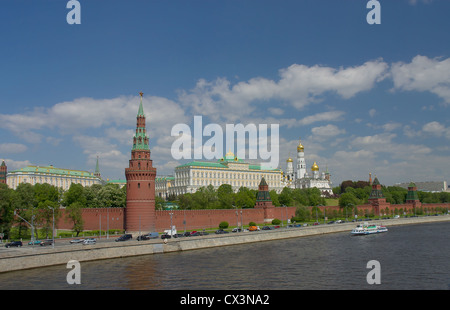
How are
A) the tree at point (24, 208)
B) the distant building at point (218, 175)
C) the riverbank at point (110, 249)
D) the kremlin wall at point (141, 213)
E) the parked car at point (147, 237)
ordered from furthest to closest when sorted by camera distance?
Answer: 1. the distant building at point (218, 175)
2. the kremlin wall at point (141, 213)
3. the tree at point (24, 208)
4. the parked car at point (147, 237)
5. the riverbank at point (110, 249)

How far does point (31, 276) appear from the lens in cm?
3391

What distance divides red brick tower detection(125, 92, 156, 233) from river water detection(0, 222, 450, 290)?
15734mm

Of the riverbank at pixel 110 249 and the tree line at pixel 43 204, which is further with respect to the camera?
the tree line at pixel 43 204

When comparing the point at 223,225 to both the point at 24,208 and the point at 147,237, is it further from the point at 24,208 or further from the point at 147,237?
the point at 24,208

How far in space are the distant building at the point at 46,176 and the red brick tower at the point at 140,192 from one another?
2740 inches

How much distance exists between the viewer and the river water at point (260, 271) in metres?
30.0

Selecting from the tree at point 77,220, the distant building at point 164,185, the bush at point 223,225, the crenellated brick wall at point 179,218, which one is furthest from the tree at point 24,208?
the distant building at point 164,185

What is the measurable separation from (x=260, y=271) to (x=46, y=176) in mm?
118054

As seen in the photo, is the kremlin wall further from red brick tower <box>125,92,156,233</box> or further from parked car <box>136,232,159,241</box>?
parked car <box>136,232,159,241</box>

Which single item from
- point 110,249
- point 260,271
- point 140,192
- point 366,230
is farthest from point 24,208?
point 366,230

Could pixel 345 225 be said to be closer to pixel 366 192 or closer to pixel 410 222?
pixel 410 222

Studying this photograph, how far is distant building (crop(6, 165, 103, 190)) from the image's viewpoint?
133 m

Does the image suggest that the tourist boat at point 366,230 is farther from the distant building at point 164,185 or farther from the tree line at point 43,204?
the distant building at point 164,185
